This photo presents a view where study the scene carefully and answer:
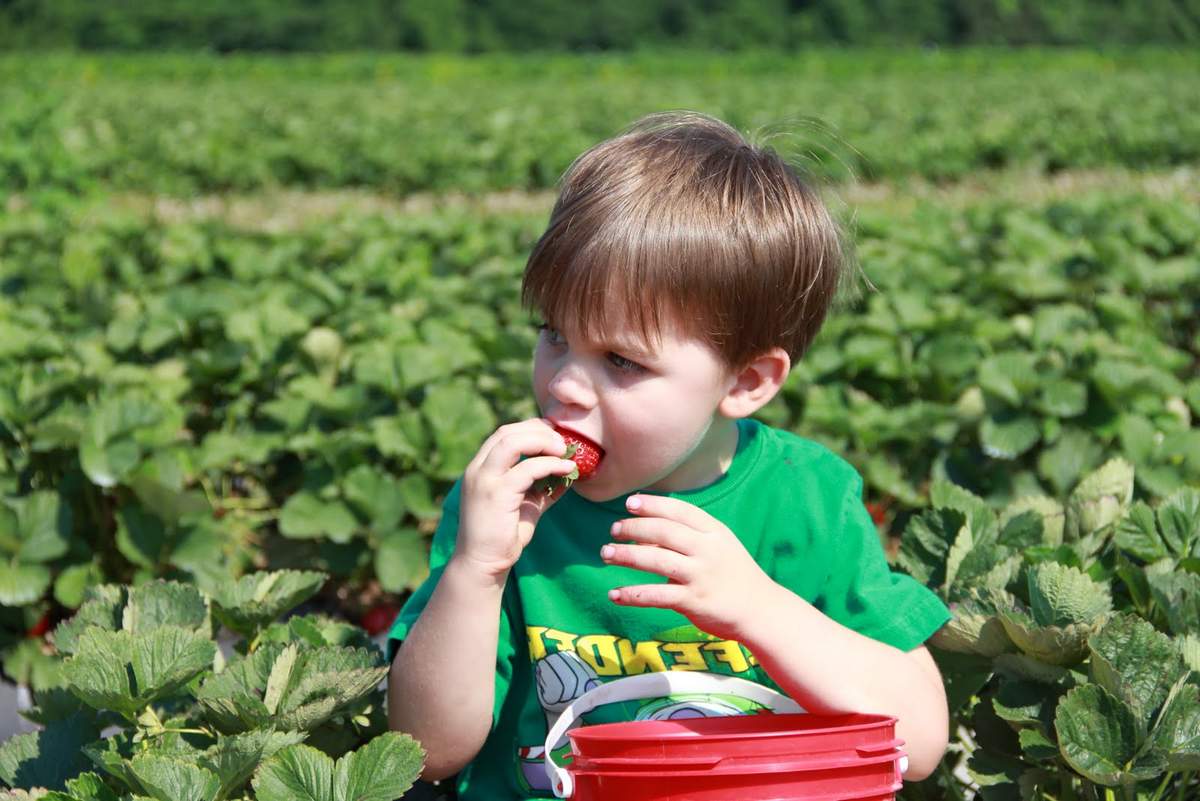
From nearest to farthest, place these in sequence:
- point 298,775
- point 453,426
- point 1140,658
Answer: point 298,775
point 1140,658
point 453,426

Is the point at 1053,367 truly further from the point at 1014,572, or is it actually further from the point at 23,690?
the point at 23,690

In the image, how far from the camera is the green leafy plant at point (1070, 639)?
149 cm

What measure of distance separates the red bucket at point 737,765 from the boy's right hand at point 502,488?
0.26 m

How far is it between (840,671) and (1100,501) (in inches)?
29.1

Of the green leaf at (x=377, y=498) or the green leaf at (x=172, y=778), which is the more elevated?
the green leaf at (x=172, y=778)

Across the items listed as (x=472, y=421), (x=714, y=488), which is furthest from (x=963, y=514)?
(x=472, y=421)

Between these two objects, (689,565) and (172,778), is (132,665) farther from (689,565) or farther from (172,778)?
(689,565)

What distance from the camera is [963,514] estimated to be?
1.98m

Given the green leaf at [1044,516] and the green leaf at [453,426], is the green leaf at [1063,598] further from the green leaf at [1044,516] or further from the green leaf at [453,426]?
the green leaf at [453,426]

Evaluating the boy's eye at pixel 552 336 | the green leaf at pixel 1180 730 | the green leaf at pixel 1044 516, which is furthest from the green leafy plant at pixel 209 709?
the green leaf at pixel 1044 516

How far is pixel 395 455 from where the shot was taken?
323 centimetres

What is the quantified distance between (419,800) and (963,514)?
88cm

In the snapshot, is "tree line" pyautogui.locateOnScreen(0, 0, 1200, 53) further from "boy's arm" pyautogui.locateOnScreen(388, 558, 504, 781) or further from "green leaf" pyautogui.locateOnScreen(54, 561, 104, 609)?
"boy's arm" pyautogui.locateOnScreen(388, 558, 504, 781)

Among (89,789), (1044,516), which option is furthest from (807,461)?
(89,789)
